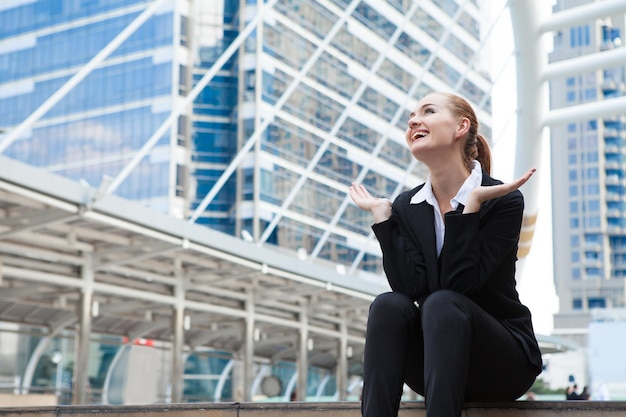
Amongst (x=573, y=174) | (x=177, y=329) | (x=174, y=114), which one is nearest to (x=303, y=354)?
(x=177, y=329)

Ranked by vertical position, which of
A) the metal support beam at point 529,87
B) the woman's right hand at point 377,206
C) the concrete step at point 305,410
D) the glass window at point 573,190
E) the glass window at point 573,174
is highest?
the glass window at point 573,174

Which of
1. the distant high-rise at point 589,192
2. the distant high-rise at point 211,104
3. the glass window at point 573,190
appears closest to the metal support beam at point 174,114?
the distant high-rise at point 211,104

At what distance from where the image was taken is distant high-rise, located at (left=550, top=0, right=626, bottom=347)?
101 m

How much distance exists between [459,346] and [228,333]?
20.6m

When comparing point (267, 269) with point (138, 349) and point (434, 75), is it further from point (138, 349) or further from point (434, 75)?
point (434, 75)

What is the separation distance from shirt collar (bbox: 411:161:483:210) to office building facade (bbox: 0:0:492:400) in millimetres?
39475

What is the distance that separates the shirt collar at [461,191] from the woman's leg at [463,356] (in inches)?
15.0

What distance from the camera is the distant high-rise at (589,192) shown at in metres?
101

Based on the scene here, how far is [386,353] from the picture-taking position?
7.96ft

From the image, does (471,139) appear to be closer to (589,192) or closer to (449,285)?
(449,285)

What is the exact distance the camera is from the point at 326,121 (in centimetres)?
4478

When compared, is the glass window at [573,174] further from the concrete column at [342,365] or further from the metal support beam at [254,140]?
the metal support beam at [254,140]

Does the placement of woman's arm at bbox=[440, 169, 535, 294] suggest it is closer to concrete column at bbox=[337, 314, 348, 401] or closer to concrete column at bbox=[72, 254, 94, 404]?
concrete column at bbox=[72, 254, 94, 404]

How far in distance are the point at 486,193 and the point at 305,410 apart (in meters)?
1.04
